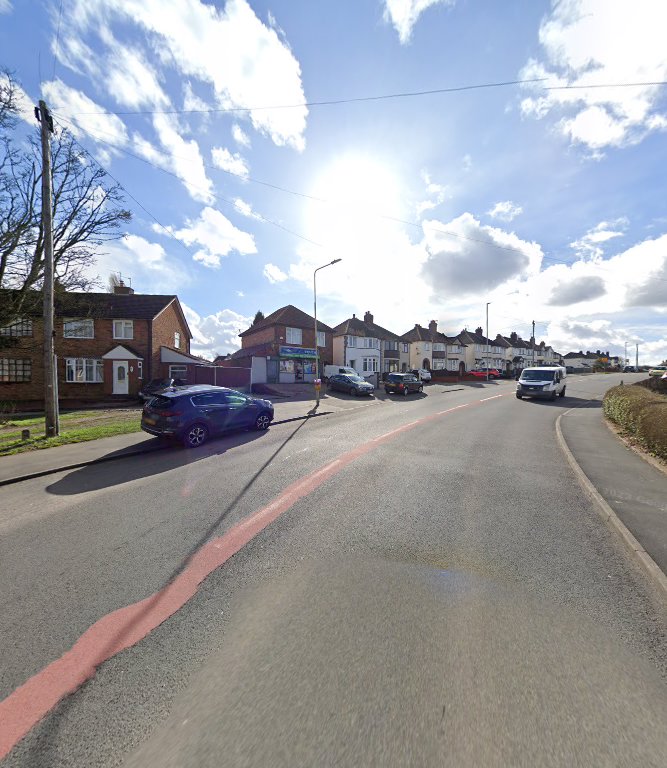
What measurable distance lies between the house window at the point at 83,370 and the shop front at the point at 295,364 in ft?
46.6

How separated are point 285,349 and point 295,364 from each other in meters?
1.94

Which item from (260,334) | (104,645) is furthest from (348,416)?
(260,334)

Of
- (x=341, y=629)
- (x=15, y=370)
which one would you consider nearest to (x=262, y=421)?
(x=341, y=629)

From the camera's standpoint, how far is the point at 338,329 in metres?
43.1

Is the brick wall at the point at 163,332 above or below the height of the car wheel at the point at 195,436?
above

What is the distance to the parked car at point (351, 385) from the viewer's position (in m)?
22.9

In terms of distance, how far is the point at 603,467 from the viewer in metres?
7.07

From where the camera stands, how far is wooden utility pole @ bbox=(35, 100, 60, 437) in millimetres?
9352

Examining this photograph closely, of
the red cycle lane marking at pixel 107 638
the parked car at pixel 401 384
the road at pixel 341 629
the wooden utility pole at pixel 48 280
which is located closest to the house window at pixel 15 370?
the wooden utility pole at pixel 48 280

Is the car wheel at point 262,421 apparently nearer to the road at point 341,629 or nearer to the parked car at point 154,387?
the road at point 341,629

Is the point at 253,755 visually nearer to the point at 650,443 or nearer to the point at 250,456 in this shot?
the point at 250,456

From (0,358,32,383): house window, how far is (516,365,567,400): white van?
106 feet

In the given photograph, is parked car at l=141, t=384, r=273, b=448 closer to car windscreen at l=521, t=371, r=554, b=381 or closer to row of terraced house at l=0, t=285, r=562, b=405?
row of terraced house at l=0, t=285, r=562, b=405

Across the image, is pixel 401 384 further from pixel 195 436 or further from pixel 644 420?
pixel 195 436
